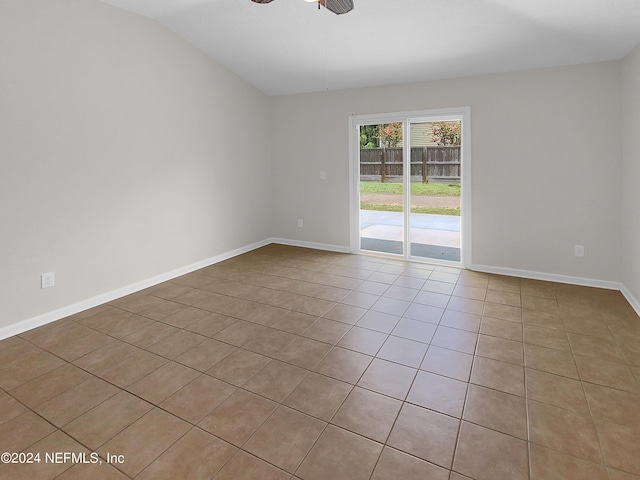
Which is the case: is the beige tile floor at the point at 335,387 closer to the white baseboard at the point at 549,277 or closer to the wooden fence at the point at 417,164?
the white baseboard at the point at 549,277

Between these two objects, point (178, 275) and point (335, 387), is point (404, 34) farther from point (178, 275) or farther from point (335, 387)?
point (178, 275)

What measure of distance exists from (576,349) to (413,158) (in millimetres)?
3087

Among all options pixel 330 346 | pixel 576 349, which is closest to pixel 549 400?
pixel 576 349

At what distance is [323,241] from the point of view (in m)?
5.88

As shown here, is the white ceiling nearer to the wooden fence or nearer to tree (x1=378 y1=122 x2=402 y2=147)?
tree (x1=378 y1=122 x2=402 y2=147)

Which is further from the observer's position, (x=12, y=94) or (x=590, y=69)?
(x=590, y=69)

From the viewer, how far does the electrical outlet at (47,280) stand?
3221mm

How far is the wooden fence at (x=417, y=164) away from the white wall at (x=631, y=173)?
5.46 ft

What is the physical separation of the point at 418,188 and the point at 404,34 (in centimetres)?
200

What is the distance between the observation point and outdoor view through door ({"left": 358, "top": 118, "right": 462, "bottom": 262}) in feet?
15.8

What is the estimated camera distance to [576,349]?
2.69m

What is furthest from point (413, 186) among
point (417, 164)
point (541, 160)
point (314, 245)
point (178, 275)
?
point (178, 275)

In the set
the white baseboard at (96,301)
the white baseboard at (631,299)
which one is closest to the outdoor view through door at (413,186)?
the white baseboard at (631,299)

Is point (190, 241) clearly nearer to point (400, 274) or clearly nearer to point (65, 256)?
point (65, 256)
